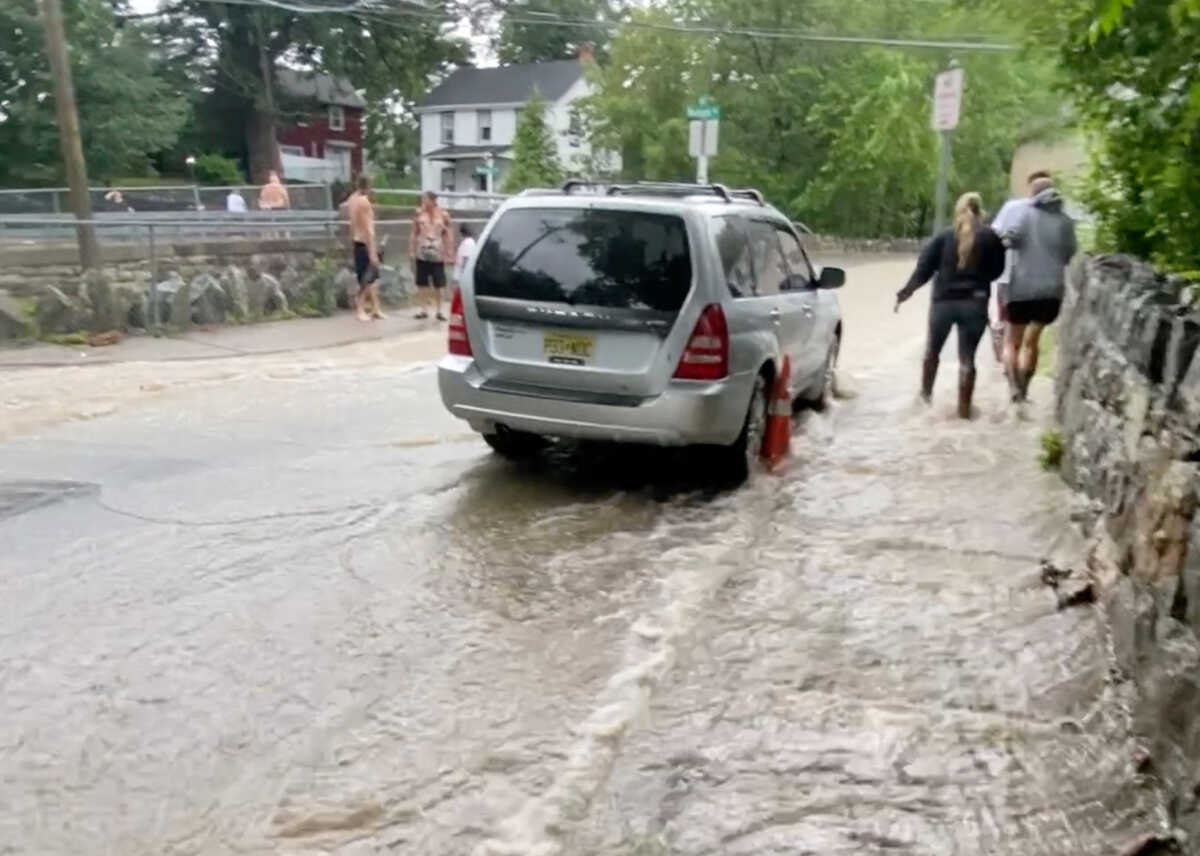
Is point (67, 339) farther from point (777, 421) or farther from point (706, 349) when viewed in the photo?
point (706, 349)

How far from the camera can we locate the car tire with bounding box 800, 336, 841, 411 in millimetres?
10688

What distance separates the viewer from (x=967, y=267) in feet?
32.7

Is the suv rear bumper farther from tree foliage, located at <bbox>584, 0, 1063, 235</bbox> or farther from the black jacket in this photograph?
tree foliage, located at <bbox>584, 0, 1063, 235</bbox>

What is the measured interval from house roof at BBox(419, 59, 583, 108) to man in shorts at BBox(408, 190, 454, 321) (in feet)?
152

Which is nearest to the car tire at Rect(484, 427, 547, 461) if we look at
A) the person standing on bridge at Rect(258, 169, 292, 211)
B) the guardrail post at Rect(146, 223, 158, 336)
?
the guardrail post at Rect(146, 223, 158, 336)

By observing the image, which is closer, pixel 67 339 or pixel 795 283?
pixel 795 283

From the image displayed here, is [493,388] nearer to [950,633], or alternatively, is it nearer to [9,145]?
[950,633]

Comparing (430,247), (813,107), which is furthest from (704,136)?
(813,107)

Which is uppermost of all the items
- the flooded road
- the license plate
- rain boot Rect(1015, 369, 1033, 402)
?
the license plate

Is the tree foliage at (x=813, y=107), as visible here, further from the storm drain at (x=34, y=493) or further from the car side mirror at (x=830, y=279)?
the storm drain at (x=34, y=493)

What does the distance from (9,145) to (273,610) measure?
33502 millimetres

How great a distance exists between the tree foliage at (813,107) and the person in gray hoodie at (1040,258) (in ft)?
93.0

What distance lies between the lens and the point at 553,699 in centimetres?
478

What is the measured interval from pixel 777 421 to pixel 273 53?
1627 inches
